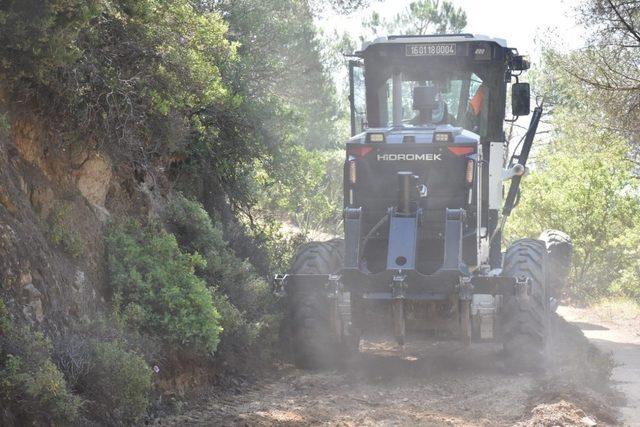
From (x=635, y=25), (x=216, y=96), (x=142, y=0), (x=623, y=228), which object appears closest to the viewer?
(x=142, y=0)

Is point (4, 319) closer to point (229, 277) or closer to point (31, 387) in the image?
point (31, 387)

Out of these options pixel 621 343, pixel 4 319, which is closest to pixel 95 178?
pixel 4 319

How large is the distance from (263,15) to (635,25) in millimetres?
6675

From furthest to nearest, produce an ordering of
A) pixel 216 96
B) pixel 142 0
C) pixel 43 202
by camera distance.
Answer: pixel 216 96 < pixel 142 0 < pixel 43 202

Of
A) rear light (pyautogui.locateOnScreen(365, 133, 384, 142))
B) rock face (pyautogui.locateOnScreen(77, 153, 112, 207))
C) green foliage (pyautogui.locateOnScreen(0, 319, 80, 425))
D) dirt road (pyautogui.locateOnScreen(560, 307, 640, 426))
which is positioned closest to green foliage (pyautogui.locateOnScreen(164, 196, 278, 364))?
rock face (pyautogui.locateOnScreen(77, 153, 112, 207))

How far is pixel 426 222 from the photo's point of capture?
1088cm

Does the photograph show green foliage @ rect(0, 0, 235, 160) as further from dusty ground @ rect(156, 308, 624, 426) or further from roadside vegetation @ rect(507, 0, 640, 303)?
roadside vegetation @ rect(507, 0, 640, 303)

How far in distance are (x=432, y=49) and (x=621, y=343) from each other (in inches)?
238

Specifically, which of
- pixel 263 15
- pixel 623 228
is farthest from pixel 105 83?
pixel 623 228

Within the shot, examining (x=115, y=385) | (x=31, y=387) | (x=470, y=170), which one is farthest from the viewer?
(x=470, y=170)

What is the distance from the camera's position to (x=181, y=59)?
9992mm

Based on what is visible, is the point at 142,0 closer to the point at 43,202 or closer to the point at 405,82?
the point at 43,202

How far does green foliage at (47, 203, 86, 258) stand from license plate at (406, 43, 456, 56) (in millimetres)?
4805

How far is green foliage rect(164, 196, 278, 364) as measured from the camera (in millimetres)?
10844
